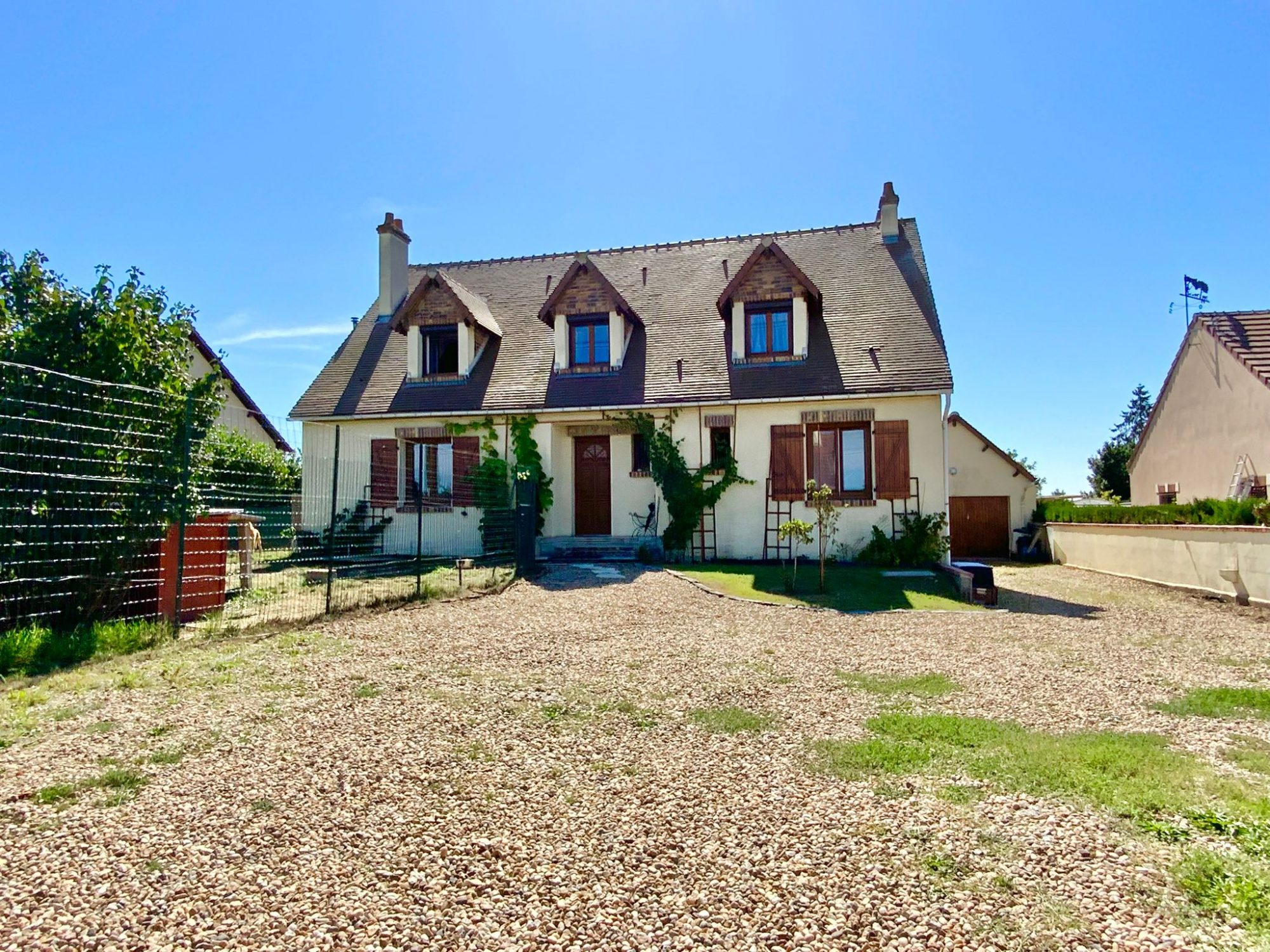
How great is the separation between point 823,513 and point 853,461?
4273mm

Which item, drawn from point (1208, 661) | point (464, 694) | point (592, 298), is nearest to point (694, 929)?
point (464, 694)

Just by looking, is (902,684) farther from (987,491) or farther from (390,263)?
(390,263)

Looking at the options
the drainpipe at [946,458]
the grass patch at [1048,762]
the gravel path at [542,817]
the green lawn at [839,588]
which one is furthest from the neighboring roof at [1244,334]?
the grass patch at [1048,762]

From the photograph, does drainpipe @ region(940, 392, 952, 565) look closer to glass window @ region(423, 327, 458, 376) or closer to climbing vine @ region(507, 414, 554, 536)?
climbing vine @ region(507, 414, 554, 536)

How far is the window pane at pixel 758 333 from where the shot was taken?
16.1 metres

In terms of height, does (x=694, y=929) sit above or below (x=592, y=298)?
below

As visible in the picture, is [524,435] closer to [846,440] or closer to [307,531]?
[307,531]

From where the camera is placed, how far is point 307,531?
1449cm

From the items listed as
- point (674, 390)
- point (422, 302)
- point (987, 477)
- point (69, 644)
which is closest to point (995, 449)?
point (987, 477)

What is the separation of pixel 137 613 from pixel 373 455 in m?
10.2

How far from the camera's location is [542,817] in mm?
3312

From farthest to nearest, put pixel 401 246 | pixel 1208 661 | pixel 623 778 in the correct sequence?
pixel 401 246 < pixel 1208 661 < pixel 623 778

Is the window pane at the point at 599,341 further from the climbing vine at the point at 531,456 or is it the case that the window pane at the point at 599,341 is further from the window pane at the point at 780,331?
the window pane at the point at 780,331

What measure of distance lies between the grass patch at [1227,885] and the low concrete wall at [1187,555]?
994 cm
